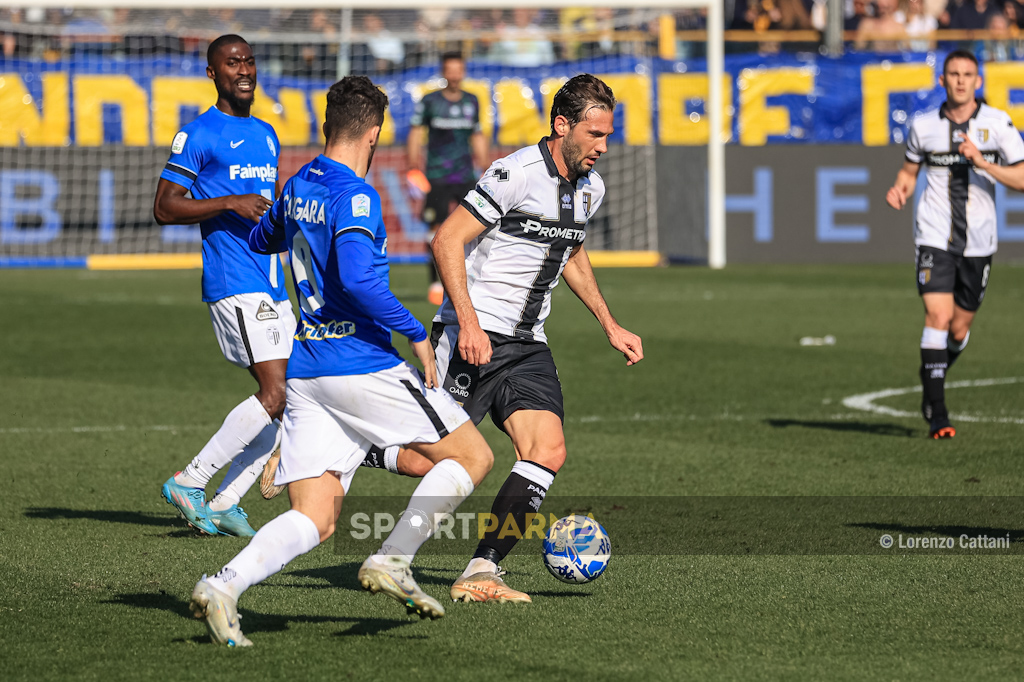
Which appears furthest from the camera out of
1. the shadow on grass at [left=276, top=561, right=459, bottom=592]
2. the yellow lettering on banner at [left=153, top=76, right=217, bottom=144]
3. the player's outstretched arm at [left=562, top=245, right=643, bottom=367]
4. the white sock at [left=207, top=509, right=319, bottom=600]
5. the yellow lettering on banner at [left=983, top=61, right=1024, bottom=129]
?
the yellow lettering on banner at [left=983, top=61, right=1024, bottom=129]

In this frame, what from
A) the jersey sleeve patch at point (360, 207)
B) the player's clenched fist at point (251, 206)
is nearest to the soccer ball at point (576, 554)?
the jersey sleeve patch at point (360, 207)

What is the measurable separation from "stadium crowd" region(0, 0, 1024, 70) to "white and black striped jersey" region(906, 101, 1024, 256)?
13.0 meters

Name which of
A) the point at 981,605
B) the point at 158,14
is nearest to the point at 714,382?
the point at 981,605

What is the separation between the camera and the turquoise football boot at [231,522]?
20.2ft

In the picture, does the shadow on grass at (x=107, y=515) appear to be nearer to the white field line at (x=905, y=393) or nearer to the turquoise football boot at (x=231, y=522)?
the turquoise football boot at (x=231, y=522)

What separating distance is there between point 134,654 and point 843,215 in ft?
59.1

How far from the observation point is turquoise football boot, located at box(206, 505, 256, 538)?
20.2 ft

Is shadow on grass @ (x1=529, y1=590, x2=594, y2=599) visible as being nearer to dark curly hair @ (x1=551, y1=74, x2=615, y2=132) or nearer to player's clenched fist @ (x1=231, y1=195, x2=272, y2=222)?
dark curly hair @ (x1=551, y1=74, x2=615, y2=132)

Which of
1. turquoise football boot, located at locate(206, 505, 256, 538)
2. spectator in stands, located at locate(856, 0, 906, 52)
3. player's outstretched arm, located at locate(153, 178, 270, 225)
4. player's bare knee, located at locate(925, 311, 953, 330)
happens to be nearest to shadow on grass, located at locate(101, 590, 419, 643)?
turquoise football boot, located at locate(206, 505, 256, 538)

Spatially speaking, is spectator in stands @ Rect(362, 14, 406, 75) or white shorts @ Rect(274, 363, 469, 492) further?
spectator in stands @ Rect(362, 14, 406, 75)

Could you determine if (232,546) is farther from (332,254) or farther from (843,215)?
Answer: (843,215)

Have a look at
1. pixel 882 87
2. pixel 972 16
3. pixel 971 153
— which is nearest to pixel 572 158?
pixel 971 153

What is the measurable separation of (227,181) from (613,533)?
2326mm

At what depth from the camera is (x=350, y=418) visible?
14.9 ft
